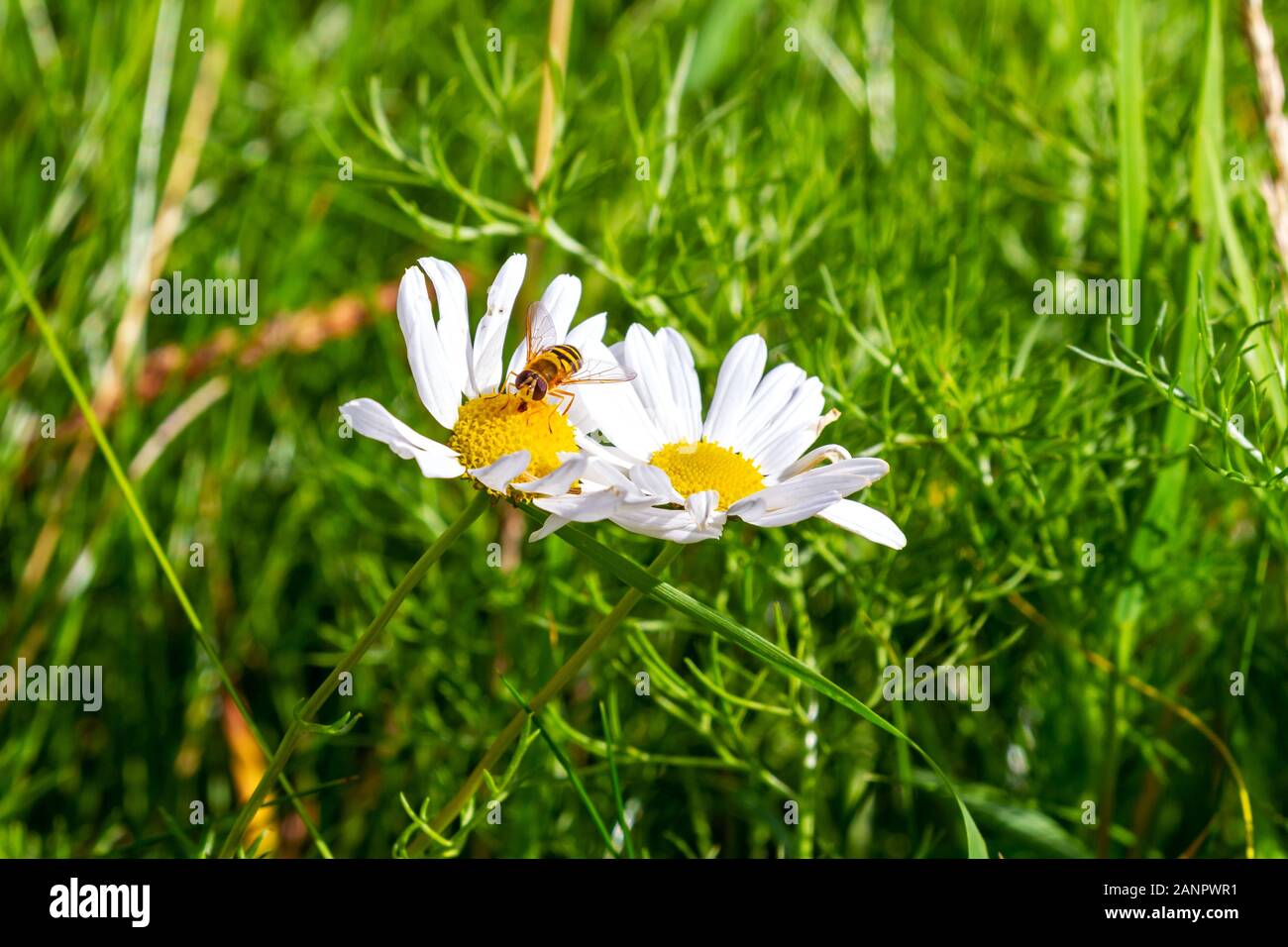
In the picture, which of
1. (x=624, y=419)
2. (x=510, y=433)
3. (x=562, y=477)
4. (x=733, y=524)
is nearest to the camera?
(x=562, y=477)

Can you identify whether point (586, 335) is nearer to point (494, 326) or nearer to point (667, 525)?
point (494, 326)

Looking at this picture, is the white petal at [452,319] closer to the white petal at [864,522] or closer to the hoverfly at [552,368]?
the hoverfly at [552,368]

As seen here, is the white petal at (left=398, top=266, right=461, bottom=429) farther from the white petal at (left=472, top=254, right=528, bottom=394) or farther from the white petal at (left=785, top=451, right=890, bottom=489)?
the white petal at (left=785, top=451, right=890, bottom=489)

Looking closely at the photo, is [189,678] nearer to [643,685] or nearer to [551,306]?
[643,685]

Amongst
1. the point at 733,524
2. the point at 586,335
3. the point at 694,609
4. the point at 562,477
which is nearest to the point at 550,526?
the point at 562,477

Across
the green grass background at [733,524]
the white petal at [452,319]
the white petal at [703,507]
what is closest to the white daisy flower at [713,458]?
the white petal at [703,507]

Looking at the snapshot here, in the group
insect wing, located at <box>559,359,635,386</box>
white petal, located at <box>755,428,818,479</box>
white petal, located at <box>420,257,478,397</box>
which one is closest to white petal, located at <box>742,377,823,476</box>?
white petal, located at <box>755,428,818,479</box>

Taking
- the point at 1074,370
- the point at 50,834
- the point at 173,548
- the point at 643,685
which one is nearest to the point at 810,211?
the point at 1074,370

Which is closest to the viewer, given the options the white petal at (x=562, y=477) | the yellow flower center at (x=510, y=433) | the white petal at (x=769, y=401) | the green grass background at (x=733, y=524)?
the white petal at (x=562, y=477)
